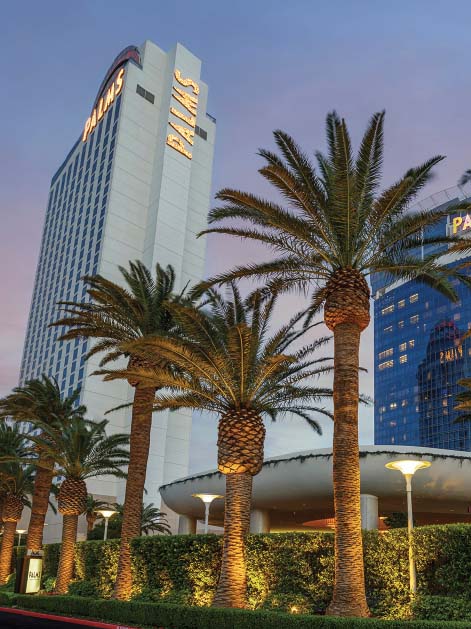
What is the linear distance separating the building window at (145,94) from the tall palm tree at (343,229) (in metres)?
92.6

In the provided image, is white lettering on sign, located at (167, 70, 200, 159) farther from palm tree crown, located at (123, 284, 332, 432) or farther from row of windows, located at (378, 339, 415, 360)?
palm tree crown, located at (123, 284, 332, 432)

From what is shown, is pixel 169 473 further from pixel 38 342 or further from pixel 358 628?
pixel 358 628

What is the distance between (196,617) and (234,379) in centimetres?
699

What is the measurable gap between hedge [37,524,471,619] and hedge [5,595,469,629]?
1.73 m

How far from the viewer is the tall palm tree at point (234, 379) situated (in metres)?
20.2

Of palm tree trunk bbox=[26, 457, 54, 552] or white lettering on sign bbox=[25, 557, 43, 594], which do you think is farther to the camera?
palm tree trunk bbox=[26, 457, 54, 552]

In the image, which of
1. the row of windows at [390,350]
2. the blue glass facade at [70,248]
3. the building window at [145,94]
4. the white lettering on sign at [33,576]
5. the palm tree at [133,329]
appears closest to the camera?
the palm tree at [133,329]

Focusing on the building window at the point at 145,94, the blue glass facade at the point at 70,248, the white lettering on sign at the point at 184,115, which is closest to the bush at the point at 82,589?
the blue glass facade at the point at 70,248

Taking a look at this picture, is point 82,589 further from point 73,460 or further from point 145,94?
point 145,94

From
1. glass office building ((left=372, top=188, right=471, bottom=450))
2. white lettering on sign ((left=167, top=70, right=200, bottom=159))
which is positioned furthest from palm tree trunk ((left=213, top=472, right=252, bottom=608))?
glass office building ((left=372, top=188, right=471, bottom=450))

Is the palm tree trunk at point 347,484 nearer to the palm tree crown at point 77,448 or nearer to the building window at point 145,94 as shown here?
the palm tree crown at point 77,448

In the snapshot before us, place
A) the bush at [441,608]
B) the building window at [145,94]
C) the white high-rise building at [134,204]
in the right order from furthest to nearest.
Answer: the building window at [145,94], the white high-rise building at [134,204], the bush at [441,608]

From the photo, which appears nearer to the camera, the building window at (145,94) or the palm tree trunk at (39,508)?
the palm tree trunk at (39,508)

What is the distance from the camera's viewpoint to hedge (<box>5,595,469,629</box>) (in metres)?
14.0
